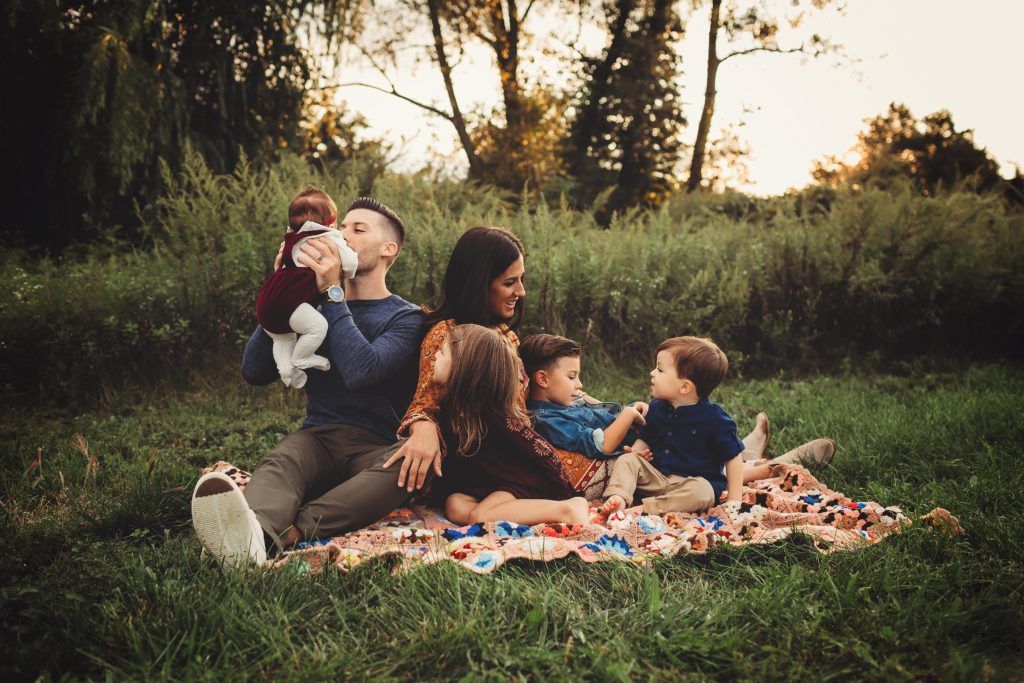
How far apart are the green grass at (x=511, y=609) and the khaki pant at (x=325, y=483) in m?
0.33

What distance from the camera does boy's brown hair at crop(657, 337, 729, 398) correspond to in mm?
3500

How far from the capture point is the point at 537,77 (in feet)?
51.6

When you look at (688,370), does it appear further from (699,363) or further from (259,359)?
(259,359)

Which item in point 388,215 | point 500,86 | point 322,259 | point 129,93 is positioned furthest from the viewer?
point 500,86

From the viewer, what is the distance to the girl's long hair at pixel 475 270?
3.30 metres

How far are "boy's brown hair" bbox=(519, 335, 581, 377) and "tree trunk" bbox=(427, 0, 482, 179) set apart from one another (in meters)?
11.3

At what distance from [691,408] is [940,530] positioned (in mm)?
1201

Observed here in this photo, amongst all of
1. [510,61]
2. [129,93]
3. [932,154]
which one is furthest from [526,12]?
[932,154]

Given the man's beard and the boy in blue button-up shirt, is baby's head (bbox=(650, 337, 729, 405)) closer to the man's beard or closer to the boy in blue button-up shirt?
the boy in blue button-up shirt

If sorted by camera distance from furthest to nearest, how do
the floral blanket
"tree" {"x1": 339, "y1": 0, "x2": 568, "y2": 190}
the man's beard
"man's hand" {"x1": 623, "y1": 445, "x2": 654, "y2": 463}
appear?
"tree" {"x1": 339, "y1": 0, "x2": 568, "y2": 190} < "man's hand" {"x1": 623, "y1": 445, "x2": 654, "y2": 463} < the man's beard < the floral blanket

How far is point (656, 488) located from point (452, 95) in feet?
45.6

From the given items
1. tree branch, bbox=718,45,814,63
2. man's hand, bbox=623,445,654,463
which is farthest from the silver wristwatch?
tree branch, bbox=718,45,814,63

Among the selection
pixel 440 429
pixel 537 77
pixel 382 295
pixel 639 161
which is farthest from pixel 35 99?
pixel 639 161

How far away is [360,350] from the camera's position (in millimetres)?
3016
